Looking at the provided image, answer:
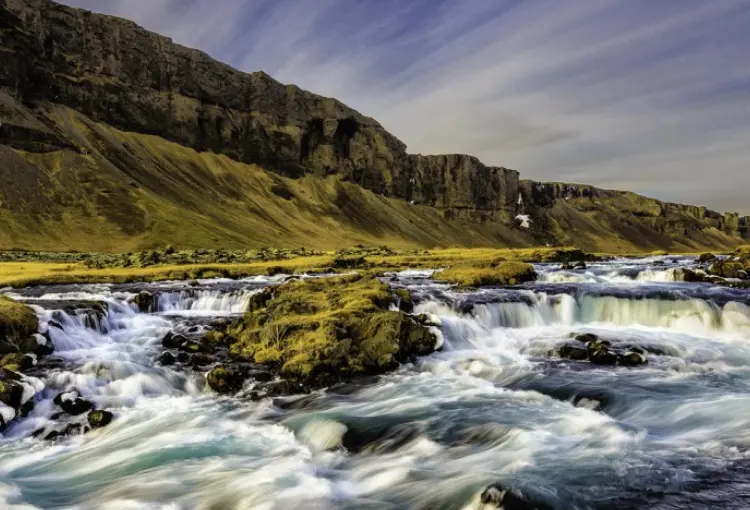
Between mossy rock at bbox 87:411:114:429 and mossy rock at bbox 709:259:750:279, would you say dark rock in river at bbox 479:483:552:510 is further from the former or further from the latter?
mossy rock at bbox 709:259:750:279

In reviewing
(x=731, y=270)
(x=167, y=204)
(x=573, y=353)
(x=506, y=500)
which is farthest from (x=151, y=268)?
(x=167, y=204)

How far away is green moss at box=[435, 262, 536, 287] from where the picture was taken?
28859 mm

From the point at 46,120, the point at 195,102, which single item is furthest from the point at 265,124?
the point at 46,120

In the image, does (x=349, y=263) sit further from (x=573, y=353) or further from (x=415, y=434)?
(x=415, y=434)

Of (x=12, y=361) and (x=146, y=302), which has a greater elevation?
(x=146, y=302)

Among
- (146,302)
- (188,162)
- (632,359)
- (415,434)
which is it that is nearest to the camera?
(415,434)

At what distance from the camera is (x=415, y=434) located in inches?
423

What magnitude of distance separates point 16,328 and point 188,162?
8527 centimetres

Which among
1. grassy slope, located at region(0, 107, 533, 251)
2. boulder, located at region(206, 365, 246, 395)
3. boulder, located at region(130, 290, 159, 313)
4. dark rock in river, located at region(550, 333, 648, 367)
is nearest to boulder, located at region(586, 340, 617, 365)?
dark rock in river, located at region(550, 333, 648, 367)

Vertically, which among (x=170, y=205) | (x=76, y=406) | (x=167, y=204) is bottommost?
(x=76, y=406)

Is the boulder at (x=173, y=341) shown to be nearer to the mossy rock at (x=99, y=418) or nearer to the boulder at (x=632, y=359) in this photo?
the mossy rock at (x=99, y=418)

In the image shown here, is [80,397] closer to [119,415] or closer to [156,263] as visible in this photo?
[119,415]

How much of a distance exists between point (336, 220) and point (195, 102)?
35032 millimetres

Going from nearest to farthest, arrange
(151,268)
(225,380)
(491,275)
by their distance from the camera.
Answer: (225,380) → (491,275) → (151,268)
